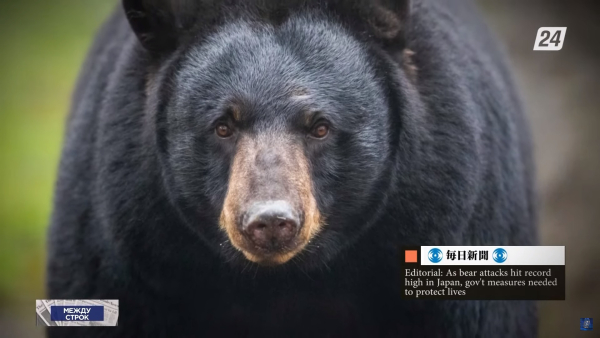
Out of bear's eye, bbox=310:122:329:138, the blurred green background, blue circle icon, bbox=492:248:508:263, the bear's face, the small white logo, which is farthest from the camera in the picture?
the blurred green background

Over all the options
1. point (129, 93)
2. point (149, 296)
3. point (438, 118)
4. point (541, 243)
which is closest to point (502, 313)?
point (541, 243)

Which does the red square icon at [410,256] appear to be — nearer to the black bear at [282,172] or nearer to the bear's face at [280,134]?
the black bear at [282,172]

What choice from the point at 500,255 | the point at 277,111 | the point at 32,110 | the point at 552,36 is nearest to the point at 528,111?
the point at 552,36

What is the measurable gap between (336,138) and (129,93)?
100 centimetres

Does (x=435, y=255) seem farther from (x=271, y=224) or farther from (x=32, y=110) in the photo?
(x=32, y=110)

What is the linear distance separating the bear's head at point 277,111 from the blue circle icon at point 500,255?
0.70 m

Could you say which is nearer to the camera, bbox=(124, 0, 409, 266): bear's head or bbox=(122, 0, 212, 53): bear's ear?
bbox=(124, 0, 409, 266): bear's head

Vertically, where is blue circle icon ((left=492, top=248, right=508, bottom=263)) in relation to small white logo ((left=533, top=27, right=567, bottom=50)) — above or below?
below

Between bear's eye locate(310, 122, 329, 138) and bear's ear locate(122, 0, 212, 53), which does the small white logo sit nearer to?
bear's eye locate(310, 122, 329, 138)

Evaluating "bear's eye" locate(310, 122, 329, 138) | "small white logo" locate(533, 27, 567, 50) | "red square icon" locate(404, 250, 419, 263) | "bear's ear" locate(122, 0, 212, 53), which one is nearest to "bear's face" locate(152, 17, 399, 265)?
"bear's eye" locate(310, 122, 329, 138)

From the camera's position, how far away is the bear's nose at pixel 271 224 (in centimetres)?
301

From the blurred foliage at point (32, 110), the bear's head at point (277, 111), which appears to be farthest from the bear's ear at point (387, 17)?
the blurred foliage at point (32, 110)

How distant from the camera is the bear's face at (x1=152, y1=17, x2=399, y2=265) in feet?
10.6

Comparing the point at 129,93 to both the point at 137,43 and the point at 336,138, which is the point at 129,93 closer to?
the point at 137,43
